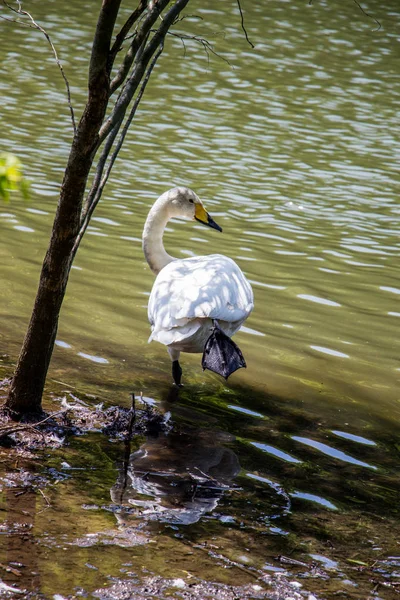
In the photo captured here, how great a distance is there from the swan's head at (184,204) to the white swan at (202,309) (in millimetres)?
943

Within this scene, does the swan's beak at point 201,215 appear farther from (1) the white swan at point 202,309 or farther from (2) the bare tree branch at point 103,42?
(2) the bare tree branch at point 103,42

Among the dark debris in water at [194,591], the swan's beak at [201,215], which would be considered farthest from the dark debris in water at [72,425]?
the swan's beak at [201,215]

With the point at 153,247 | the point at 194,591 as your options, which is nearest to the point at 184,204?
the point at 153,247

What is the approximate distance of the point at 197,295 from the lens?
5.92 meters

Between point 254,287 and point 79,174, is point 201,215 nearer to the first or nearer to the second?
point 254,287

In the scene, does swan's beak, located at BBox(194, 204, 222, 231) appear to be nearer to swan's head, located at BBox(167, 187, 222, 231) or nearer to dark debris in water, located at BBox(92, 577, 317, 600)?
swan's head, located at BBox(167, 187, 222, 231)

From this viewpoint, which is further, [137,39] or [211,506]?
[137,39]

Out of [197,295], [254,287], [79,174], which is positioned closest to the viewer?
[79,174]

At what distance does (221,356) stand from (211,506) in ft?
3.98

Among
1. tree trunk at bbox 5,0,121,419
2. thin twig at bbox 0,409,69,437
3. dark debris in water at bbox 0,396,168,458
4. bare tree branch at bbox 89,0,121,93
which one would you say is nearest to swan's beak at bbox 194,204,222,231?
dark debris in water at bbox 0,396,168,458

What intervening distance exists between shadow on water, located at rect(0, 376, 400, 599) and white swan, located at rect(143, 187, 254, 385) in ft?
1.52

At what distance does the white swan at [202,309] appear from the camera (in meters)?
5.59

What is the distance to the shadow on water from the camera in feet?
12.2

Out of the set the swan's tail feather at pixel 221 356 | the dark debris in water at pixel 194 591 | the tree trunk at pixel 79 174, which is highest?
the tree trunk at pixel 79 174
